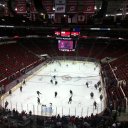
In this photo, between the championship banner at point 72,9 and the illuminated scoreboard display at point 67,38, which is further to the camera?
the illuminated scoreboard display at point 67,38

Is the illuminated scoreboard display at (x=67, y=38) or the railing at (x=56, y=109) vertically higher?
the illuminated scoreboard display at (x=67, y=38)

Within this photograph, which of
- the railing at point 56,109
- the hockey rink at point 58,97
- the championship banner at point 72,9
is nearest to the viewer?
the championship banner at point 72,9

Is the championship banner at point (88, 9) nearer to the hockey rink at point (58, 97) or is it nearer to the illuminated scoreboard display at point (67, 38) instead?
the illuminated scoreboard display at point (67, 38)

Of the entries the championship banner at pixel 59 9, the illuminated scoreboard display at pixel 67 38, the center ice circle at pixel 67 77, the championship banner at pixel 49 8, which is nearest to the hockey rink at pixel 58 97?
the center ice circle at pixel 67 77

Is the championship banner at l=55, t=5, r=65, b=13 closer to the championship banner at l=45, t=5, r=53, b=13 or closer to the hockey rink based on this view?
the championship banner at l=45, t=5, r=53, b=13

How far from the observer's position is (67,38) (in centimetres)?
1230

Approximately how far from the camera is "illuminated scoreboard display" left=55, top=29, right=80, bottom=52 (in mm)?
11891

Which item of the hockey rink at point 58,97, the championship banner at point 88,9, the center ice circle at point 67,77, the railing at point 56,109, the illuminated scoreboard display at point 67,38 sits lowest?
the center ice circle at point 67,77

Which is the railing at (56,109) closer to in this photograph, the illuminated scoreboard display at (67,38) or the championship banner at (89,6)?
the illuminated scoreboard display at (67,38)

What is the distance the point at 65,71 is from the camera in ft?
84.0

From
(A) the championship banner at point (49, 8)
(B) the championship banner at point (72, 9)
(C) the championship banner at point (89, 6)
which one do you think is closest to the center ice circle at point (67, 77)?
(A) the championship banner at point (49, 8)

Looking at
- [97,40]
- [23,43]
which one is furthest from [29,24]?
[97,40]

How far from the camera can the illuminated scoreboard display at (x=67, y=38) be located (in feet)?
39.0

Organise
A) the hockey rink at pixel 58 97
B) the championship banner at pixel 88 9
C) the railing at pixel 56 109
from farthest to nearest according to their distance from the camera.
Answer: the hockey rink at pixel 58 97
the railing at pixel 56 109
the championship banner at pixel 88 9
